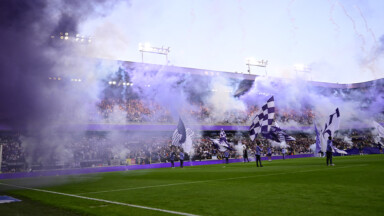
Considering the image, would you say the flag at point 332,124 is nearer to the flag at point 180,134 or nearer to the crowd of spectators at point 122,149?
the crowd of spectators at point 122,149

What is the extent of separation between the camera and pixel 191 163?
32438 mm

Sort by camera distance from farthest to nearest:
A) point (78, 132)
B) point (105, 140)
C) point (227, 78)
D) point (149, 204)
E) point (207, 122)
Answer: point (227, 78), point (207, 122), point (105, 140), point (78, 132), point (149, 204)

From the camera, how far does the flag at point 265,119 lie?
23250mm

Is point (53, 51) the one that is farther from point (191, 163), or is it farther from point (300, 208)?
point (191, 163)

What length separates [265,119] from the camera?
2389 centimetres

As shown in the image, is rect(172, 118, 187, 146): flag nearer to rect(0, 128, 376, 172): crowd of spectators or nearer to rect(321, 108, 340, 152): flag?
rect(0, 128, 376, 172): crowd of spectators

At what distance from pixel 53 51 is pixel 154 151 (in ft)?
70.0

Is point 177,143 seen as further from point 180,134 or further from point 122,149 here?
point 122,149

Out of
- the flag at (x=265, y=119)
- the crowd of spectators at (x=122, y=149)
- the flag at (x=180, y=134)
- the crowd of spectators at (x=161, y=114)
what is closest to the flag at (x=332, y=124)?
the flag at (x=265, y=119)

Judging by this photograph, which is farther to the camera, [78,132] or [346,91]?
[346,91]

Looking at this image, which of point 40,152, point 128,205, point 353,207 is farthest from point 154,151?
point 353,207

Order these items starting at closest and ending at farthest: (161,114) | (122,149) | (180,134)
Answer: (180,134) < (122,149) < (161,114)

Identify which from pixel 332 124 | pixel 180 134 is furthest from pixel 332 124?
pixel 180 134

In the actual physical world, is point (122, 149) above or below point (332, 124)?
below
